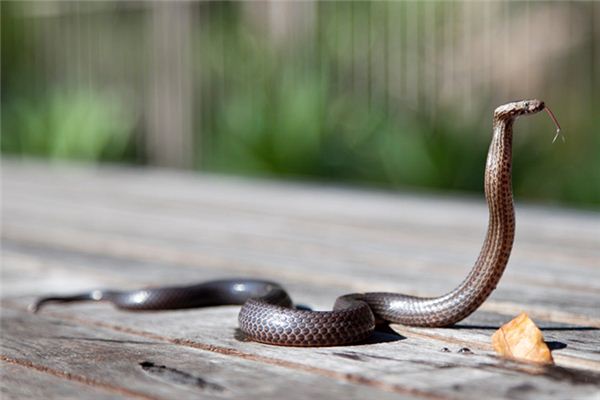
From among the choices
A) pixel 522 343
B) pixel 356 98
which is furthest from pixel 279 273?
pixel 356 98

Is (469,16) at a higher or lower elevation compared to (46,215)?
higher

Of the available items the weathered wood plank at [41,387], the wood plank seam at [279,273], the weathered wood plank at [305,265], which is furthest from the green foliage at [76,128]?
the weathered wood plank at [41,387]

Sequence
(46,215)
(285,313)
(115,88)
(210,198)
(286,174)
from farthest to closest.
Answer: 1. (115,88)
2. (286,174)
3. (210,198)
4. (46,215)
5. (285,313)

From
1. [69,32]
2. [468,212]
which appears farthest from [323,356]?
[69,32]

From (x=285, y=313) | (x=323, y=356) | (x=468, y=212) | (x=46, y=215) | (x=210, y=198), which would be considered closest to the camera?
(x=323, y=356)

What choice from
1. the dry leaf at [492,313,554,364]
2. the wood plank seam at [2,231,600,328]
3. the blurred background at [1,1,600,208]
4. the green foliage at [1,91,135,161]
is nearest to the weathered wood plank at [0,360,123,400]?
the dry leaf at [492,313,554,364]

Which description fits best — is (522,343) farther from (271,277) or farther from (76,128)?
(76,128)

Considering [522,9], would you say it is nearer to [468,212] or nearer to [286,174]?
[286,174]
